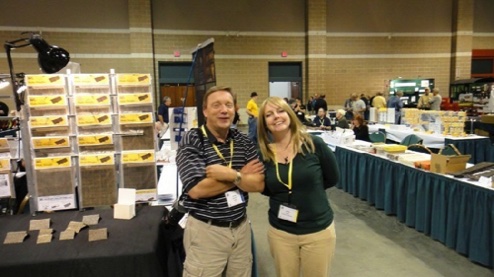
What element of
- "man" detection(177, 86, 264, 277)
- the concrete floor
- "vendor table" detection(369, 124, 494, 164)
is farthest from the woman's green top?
"vendor table" detection(369, 124, 494, 164)

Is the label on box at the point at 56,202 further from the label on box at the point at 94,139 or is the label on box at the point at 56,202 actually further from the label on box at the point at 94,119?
the label on box at the point at 94,119

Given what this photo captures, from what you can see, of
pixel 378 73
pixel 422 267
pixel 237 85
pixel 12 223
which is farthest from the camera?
pixel 378 73

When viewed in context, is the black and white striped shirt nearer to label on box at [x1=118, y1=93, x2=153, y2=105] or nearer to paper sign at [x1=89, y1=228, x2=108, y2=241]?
paper sign at [x1=89, y1=228, x2=108, y2=241]

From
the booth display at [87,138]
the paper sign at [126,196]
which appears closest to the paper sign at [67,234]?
the paper sign at [126,196]

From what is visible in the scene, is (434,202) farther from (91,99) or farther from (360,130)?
(91,99)

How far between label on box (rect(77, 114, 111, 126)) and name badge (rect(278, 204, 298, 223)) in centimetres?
→ 122

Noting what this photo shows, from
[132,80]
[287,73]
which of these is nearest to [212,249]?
[132,80]

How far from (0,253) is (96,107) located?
926mm

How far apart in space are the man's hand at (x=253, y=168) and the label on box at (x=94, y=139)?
1.08 m

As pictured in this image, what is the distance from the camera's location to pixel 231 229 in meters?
1.40

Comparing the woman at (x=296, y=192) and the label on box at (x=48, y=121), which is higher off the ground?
the label on box at (x=48, y=121)

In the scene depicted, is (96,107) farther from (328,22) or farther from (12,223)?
(328,22)

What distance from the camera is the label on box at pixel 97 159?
2.11m

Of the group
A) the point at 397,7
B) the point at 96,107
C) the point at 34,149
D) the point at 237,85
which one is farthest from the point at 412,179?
the point at 397,7
